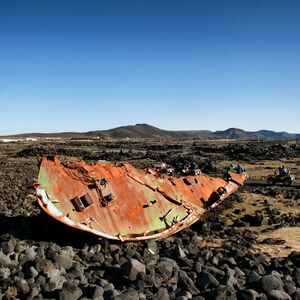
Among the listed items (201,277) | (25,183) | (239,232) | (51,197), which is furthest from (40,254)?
(25,183)

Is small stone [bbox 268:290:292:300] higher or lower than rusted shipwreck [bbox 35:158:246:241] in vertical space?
lower

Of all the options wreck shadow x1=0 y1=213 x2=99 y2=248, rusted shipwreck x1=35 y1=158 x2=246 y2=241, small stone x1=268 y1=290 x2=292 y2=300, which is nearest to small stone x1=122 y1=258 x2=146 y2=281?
rusted shipwreck x1=35 y1=158 x2=246 y2=241

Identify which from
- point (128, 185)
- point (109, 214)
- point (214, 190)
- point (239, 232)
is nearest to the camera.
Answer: point (109, 214)

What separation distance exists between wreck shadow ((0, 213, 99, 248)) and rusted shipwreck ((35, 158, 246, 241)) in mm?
401

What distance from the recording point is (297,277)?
994cm

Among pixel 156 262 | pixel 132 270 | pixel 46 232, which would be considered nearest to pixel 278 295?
pixel 132 270

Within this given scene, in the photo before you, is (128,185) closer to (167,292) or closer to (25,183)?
(167,292)

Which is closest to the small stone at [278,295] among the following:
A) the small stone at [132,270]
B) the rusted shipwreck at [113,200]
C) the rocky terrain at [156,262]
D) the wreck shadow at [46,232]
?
the rocky terrain at [156,262]

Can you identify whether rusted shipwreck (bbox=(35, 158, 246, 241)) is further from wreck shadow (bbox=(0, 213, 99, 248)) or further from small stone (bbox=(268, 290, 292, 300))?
small stone (bbox=(268, 290, 292, 300))

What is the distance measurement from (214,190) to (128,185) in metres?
5.74

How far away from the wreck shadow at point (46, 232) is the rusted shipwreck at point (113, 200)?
0.40 metres

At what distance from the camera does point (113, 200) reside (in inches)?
497

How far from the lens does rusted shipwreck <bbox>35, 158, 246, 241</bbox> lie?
11.4 m

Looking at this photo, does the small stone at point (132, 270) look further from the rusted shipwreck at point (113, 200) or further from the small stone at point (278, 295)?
the small stone at point (278, 295)
